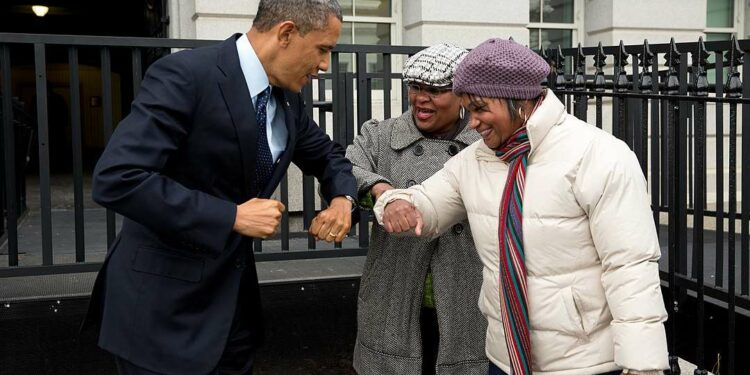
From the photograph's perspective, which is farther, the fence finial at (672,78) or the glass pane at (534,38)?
the glass pane at (534,38)

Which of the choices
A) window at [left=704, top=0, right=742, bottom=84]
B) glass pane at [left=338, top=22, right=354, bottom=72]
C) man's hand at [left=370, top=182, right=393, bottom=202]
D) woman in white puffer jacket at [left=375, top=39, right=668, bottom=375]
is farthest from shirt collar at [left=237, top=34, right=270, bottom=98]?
window at [left=704, top=0, right=742, bottom=84]

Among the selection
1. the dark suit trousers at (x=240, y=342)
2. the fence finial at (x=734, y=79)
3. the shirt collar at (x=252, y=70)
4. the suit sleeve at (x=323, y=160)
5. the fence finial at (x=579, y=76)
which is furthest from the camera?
the fence finial at (x=579, y=76)

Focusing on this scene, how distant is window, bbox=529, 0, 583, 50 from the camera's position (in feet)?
34.3

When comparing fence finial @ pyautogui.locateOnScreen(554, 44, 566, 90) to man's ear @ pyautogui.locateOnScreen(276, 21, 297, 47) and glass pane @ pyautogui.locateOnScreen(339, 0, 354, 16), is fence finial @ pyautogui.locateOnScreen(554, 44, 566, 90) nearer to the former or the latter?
man's ear @ pyautogui.locateOnScreen(276, 21, 297, 47)

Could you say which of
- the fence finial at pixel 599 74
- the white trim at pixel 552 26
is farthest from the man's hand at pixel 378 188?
the white trim at pixel 552 26

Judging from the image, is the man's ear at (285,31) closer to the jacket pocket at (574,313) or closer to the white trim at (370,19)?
the jacket pocket at (574,313)

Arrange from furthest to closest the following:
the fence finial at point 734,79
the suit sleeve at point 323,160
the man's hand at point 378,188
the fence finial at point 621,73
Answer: the fence finial at point 621,73 < the fence finial at point 734,79 < the man's hand at point 378,188 < the suit sleeve at point 323,160

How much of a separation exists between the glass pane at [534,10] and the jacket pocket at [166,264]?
8.70 m

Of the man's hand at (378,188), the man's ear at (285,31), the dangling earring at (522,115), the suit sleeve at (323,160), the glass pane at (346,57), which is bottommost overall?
the man's hand at (378,188)

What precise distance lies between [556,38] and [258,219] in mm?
8856

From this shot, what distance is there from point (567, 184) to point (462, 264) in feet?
2.64

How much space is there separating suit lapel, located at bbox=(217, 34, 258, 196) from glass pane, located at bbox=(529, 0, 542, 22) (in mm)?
8485

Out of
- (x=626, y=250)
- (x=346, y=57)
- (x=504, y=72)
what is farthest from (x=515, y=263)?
(x=346, y=57)

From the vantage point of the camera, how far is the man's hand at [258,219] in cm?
231
